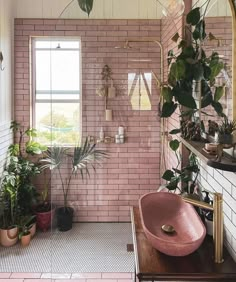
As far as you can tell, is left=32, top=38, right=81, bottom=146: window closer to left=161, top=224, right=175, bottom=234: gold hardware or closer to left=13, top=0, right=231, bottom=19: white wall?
left=13, top=0, right=231, bottom=19: white wall

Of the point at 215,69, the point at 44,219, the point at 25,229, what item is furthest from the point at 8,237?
the point at 215,69

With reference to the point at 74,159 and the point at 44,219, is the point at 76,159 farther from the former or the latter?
the point at 44,219

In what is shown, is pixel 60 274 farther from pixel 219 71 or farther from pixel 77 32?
pixel 77 32

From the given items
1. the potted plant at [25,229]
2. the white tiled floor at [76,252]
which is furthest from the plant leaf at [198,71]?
the potted plant at [25,229]

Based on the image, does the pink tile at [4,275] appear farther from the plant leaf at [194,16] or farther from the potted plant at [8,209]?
the plant leaf at [194,16]

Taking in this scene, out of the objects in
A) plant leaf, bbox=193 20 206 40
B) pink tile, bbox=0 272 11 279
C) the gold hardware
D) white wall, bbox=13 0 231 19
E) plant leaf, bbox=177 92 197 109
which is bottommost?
pink tile, bbox=0 272 11 279

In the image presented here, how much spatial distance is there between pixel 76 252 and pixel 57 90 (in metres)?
1.77

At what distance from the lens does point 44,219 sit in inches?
132

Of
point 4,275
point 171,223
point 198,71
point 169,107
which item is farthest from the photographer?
point 4,275

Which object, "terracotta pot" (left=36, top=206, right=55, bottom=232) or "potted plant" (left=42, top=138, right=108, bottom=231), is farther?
"potted plant" (left=42, top=138, right=108, bottom=231)

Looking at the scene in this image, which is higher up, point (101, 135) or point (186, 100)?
point (186, 100)

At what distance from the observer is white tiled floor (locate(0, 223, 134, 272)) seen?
2656 millimetres

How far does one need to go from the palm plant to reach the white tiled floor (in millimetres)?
409

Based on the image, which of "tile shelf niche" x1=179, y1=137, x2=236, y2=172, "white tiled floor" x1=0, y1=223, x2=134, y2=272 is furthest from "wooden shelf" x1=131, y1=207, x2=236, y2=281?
"white tiled floor" x1=0, y1=223, x2=134, y2=272
